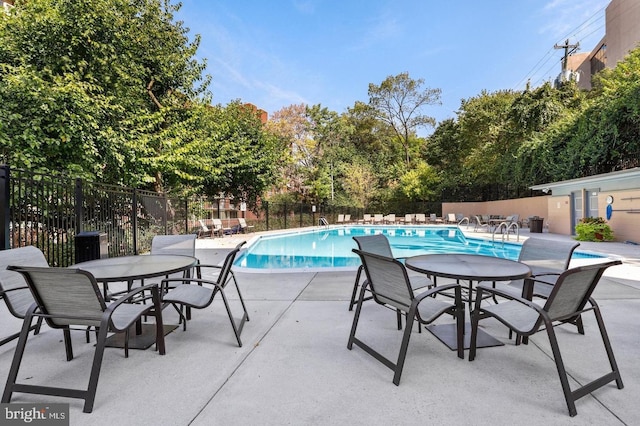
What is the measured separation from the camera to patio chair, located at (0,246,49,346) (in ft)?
7.99

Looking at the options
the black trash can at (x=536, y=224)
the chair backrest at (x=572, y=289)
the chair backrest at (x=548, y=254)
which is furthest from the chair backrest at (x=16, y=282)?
the black trash can at (x=536, y=224)

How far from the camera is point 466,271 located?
106 inches

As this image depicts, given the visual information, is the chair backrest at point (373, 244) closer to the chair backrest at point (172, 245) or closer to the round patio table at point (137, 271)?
the round patio table at point (137, 271)

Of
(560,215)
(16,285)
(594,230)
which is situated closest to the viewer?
(16,285)

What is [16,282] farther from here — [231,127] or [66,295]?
[231,127]

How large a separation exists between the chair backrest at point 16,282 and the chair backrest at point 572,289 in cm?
346

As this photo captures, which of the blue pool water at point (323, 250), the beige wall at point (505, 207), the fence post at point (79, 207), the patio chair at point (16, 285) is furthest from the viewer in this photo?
the beige wall at point (505, 207)

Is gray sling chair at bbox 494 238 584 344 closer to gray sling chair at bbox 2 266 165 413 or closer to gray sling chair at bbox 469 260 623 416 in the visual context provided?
gray sling chair at bbox 469 260 623 416

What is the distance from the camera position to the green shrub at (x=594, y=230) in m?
10.4

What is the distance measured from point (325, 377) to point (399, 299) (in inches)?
28.6

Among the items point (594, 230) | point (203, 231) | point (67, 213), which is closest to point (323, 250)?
point (203, 231)

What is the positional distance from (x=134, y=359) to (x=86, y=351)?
1.59ft

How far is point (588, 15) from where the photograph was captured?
2753 cm
